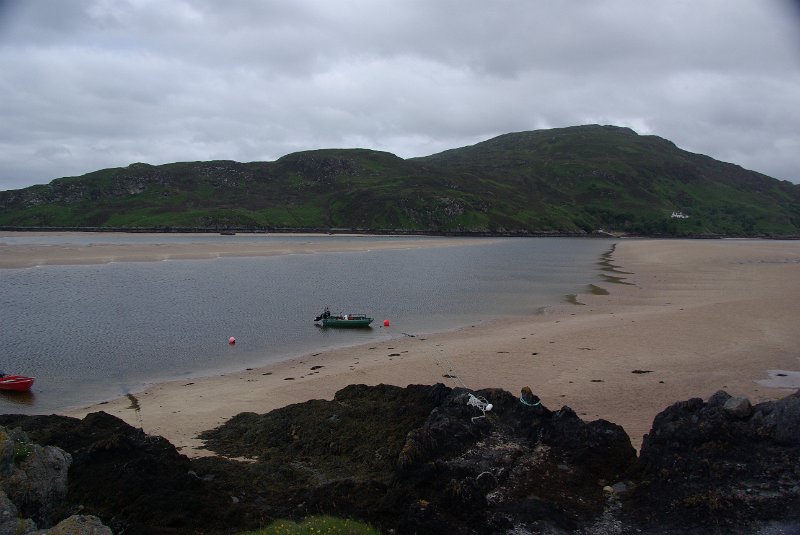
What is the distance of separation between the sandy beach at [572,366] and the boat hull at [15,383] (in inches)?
175

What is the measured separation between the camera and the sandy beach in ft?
73.8

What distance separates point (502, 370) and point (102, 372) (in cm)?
2191

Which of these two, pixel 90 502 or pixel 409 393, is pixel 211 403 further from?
pixel 90 502

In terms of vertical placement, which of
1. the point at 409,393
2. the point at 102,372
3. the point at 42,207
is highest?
the point at 42,207

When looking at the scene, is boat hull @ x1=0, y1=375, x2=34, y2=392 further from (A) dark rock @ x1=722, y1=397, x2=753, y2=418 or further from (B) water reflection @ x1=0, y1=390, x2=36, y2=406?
(A) dark rock @ x1=722, y1=397, x2=753, y2=418

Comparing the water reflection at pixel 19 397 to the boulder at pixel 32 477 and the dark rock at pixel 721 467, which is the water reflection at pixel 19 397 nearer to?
the boulder at pixel 32 477

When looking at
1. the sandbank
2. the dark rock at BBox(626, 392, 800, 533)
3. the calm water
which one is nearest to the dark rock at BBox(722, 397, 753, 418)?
the dark rock at BBox(626, 392, 800, 533)

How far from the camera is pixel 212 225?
18212 cm

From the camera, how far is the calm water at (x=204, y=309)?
31.2 metres

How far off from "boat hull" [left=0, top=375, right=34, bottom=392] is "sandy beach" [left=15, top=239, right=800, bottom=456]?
445cm

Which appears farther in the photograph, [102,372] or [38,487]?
[102,372]

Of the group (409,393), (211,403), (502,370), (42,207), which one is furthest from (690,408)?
A: (42,207)

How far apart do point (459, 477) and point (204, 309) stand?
39.5m

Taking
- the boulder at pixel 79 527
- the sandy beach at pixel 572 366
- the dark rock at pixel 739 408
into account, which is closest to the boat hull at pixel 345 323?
the sandy beach at pixel 572 366
